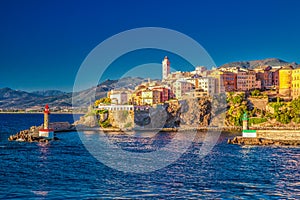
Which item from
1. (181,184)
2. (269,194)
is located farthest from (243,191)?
(181,184)

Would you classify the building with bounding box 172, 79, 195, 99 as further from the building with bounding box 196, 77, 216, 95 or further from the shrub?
the shrub

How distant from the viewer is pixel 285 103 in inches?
2117

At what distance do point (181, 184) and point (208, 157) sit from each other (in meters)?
9.28

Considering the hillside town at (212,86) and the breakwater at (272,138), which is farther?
the hillside town at (212,86)

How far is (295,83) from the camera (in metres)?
57.7

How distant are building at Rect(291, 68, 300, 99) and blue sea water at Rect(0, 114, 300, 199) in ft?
95.3

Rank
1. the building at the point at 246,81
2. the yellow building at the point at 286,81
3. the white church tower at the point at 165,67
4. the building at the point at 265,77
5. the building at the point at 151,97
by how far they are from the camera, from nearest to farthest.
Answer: the yellow building at the point at 286,81 < the building at the point at 151,97 < the building at the point at 246,81 < the building at the point at 265,77 < the white church tower at the point at 165,67

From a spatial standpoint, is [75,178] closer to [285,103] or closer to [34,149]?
[34,149]

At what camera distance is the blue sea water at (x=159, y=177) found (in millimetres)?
17203

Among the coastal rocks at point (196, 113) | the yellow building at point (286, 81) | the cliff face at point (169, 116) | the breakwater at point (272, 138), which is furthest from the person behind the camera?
the yellow building at point (286, 81)

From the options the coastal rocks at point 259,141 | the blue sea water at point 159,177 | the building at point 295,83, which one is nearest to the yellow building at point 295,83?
the building at point 295,83

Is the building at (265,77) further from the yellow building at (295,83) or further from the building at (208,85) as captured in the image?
the yellow building at (295,83)

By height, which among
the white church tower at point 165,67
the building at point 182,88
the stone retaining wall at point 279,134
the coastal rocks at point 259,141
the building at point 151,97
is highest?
the white church tower at point 165,67

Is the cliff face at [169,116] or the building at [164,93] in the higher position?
the building at [164,93]
